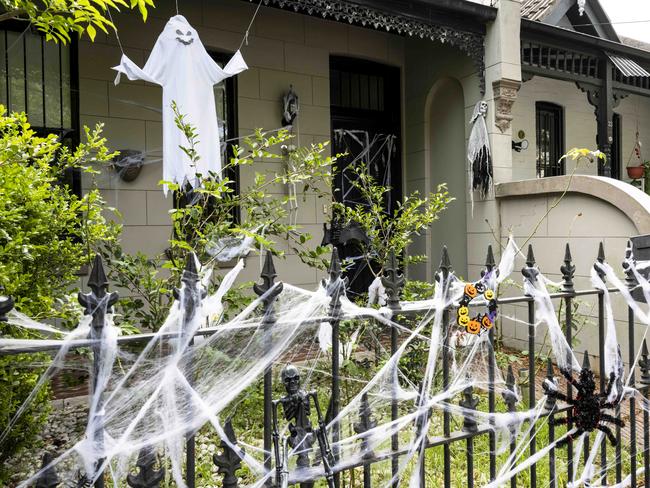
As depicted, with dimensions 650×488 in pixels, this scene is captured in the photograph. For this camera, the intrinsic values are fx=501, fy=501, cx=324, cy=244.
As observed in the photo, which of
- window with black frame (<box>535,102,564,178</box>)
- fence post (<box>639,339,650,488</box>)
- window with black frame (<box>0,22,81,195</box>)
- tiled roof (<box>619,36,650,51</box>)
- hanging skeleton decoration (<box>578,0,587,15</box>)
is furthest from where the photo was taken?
tiled roof (<box>619,36,650,51</box>)

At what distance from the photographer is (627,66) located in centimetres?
856

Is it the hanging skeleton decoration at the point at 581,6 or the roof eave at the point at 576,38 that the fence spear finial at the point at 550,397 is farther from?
the hanging skeleton decoration at the point at 581,6

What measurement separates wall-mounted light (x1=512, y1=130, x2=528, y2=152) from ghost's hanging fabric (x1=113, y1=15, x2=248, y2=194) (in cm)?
591

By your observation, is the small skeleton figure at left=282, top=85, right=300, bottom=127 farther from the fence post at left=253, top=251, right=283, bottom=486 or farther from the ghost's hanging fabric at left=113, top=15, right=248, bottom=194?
the fence post at left=253, top=251, right=283, bottom=486

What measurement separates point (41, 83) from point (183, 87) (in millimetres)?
1929

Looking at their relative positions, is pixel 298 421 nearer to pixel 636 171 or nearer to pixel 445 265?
pixel 445 265

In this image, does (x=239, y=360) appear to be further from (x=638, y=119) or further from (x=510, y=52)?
(x=638, y=119)

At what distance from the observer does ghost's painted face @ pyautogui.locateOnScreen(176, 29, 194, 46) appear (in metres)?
5.26

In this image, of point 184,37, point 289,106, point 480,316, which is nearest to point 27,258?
point 480,316

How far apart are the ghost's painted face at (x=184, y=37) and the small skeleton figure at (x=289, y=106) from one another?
2.11 m

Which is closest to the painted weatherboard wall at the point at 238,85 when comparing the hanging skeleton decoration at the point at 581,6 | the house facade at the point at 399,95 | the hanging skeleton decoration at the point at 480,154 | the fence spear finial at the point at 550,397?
the house facade at the point at 399,95

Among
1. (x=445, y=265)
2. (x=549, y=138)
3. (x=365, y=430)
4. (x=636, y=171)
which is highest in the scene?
(x=549, y=138)

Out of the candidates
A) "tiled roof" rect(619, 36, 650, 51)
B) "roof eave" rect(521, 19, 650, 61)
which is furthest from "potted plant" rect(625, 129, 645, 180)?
"roof eave" rect(521, 19, 650, 61)

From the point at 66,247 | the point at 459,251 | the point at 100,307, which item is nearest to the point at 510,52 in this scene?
the point at 459,251
